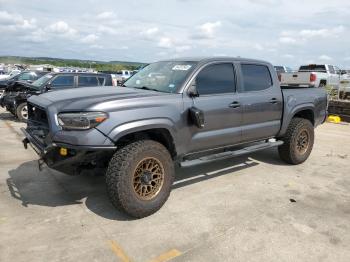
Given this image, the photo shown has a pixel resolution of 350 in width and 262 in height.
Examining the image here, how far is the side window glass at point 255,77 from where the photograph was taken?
18.1 ft

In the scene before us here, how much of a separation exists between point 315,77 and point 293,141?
1291cm

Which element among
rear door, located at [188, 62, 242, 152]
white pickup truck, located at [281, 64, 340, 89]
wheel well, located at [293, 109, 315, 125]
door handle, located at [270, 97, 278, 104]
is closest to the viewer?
rear door, located at [188, 62, 242, 152]

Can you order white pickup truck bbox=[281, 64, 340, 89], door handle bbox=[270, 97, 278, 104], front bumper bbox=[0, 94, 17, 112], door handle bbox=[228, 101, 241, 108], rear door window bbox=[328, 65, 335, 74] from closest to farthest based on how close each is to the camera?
door handle bbox=[228, 101, 241, 108], door handle bbox=[270, 97, 278, 104], front bumper bbox=[0, 94, 17, 112], white pickup truck bbox=[281, 64, 340, 89], rear door window bbox=[328, 65, 335, 74]

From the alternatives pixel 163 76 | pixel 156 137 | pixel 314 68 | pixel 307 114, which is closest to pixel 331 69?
pixel 314 68

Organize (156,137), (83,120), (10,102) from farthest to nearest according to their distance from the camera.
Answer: (10,102)
(156,137)
(83,120)

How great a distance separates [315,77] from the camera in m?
17.9

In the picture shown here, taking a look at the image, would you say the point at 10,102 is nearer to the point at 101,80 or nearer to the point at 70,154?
the point at 101,80

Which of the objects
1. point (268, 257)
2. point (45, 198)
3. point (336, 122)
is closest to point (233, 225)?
point (268, 257)

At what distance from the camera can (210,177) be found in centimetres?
562

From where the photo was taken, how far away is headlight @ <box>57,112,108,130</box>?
148 inches

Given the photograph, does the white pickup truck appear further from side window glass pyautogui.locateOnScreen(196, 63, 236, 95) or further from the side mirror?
the side mirror

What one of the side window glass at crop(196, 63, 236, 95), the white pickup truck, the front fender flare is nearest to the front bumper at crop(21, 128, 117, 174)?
the front fender flare

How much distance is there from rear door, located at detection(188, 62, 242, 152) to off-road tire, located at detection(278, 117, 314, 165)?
4.47 ft

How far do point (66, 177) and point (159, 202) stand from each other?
182cm
